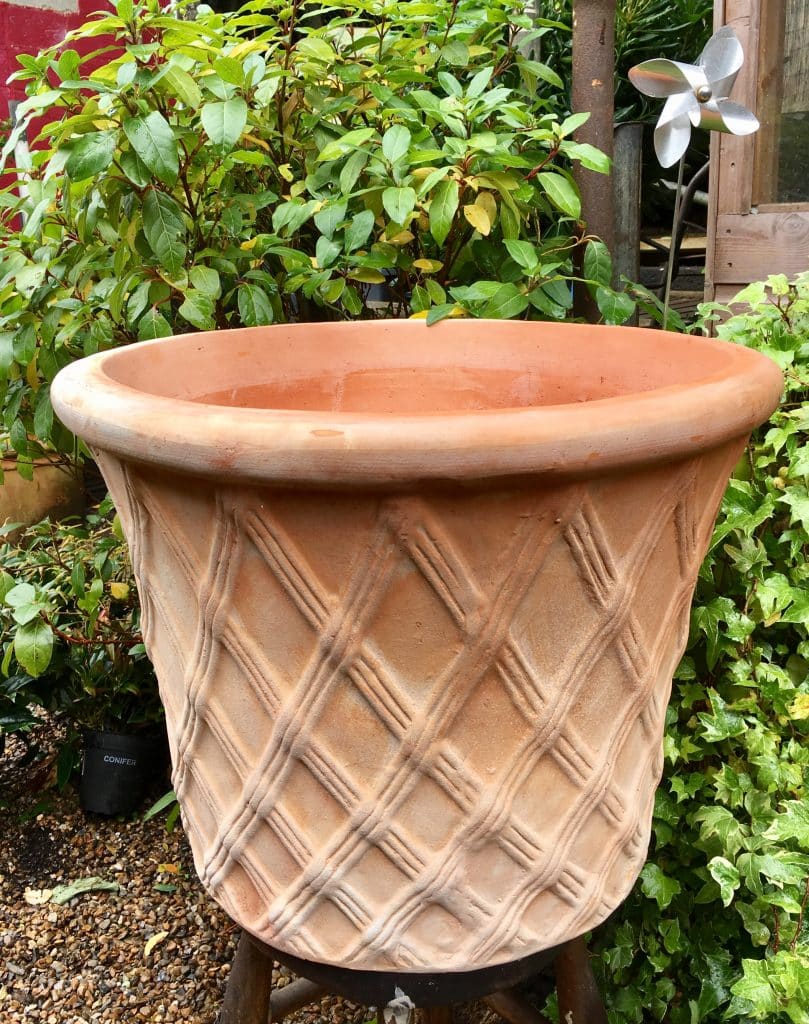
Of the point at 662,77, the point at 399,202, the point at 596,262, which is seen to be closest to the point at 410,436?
the point at 399,202

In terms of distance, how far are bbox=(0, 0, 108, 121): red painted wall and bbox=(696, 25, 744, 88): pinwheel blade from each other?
9.28ft

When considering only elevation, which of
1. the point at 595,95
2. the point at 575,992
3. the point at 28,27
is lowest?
the point at 575,992

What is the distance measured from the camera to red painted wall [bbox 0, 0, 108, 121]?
3422 millimetres

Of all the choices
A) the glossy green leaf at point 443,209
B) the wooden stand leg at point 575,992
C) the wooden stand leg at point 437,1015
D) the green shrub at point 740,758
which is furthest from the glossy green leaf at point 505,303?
the wooden stand leg at point 437,1015

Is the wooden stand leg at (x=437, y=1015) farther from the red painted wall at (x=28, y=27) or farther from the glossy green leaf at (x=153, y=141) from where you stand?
the red painted wall at (x=28, y=27)

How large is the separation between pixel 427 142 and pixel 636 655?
47.3 inches

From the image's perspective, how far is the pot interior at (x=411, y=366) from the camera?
1.15 metres

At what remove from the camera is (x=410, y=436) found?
2.03 feet

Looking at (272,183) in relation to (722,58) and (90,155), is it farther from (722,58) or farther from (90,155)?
(722,58)

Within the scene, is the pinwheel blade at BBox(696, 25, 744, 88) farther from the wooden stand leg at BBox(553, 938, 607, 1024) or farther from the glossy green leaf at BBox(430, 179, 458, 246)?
the wooden stand leg at BBox(553, 938, 607, 1024)

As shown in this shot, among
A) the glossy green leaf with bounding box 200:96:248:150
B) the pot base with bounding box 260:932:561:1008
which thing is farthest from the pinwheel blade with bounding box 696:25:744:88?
the pot base with bounding box 260:932:561:1008

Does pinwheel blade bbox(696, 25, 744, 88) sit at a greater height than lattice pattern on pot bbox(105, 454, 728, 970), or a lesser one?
greater

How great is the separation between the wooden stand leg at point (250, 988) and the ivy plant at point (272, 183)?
99cm

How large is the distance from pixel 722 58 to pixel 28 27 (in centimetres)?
315
